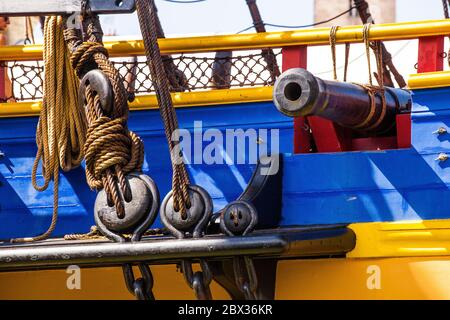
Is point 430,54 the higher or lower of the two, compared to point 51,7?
lower

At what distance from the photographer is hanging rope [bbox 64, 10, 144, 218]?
18.8 feet

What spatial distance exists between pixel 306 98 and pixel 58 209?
6.53ft

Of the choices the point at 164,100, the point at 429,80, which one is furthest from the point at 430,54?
the point at 164,100

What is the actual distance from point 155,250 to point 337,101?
1115mm

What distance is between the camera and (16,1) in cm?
618

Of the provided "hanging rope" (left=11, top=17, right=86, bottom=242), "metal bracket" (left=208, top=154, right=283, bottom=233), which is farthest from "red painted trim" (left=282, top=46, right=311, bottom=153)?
"hanging rope" (left=11, top=17, right=86, bottom=242)

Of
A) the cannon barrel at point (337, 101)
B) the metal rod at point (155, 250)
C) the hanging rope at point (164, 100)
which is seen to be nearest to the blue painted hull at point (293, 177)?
the cannon barrel at point (337, 101)

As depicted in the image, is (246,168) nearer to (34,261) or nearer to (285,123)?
(285,123)

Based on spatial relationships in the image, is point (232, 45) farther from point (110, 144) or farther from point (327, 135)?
point (110, 144)

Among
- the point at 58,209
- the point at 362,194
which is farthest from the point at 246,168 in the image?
the point at 58,209

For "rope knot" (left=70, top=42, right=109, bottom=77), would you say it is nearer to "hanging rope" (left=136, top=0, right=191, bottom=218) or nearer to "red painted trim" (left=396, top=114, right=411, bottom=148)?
"hanging rope" (left=136, top=0, right=191, bottom=218)

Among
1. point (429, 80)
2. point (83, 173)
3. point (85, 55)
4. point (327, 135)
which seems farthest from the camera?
point (83, 173)

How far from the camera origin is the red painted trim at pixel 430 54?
20.8 feet

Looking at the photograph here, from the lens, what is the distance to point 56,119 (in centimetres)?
647
